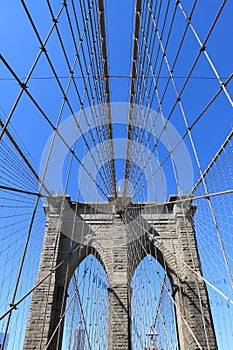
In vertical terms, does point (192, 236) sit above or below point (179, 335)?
above

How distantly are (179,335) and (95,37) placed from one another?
7.95 meters

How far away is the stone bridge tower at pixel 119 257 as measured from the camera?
7137 mm

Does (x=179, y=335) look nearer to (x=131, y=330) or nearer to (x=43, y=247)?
(x=131, y=330)

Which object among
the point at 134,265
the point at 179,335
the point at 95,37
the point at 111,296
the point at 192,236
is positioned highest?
the point at 95,37

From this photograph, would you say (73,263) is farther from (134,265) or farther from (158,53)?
(158,53)

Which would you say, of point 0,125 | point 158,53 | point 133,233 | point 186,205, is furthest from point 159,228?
point 0,125

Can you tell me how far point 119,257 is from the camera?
8.37 m

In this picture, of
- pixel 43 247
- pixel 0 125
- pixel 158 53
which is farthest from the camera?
pixel 43 247

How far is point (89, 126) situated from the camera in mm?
7863

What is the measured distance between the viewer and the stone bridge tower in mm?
7137

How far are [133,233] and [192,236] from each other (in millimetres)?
1805

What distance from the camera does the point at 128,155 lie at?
9906mm

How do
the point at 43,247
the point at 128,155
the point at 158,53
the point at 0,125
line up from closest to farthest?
the point at 0,125
the point at 158,53
the point at 43,247
the point at 128,155

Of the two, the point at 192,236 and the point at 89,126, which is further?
the point at 192,236
